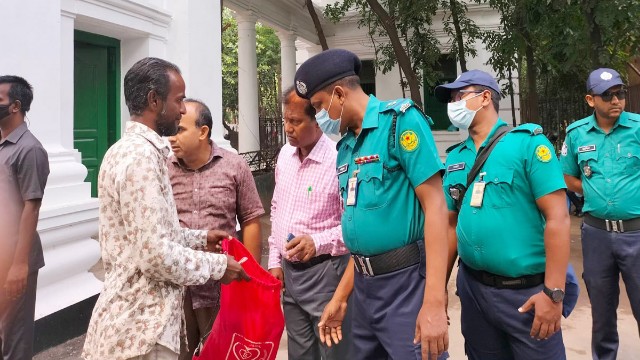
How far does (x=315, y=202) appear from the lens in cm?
240

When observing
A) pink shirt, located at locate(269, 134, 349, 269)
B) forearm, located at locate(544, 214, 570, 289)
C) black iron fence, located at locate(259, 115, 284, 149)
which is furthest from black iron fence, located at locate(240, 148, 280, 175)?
forearm, located at locate(544, 214, 570, 289)

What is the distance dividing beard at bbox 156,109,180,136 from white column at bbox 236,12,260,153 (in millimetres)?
9871

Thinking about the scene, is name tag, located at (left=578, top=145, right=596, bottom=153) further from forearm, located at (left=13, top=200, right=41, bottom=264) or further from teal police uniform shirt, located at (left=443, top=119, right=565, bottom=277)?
forearm, located at (left=13, top=200, right=41, bottom=264)

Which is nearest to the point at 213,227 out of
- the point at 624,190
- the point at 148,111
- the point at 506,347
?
the point at 148,111

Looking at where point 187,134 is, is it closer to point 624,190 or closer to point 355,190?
point 355,190

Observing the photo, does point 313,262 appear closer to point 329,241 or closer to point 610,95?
point 329,241

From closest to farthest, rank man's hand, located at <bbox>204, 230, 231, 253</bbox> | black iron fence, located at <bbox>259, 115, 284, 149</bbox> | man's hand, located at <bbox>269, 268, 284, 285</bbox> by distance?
man's hand, located at <bbox>204, 230, 231, 253</bbox> < man's hand, located at <bbox>269, 268, 284, 285</bbox> < black iron fence, located at <bbox>259, 115, 284, 149</bbox>

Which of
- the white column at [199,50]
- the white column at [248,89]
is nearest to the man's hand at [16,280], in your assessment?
the white column at [199,50]

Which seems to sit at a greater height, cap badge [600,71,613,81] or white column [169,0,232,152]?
white column [169,0,232,152]

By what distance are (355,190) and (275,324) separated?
709 millimetres

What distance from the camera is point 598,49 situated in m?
5.62

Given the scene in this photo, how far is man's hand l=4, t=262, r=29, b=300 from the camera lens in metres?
2.46

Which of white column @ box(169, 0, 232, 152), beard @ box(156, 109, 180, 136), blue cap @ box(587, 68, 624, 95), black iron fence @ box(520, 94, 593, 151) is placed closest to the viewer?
beard @ box(156, 109, 180, 136)

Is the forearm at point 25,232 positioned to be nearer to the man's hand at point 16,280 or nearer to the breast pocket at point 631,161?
the man's hand at point 16,280
